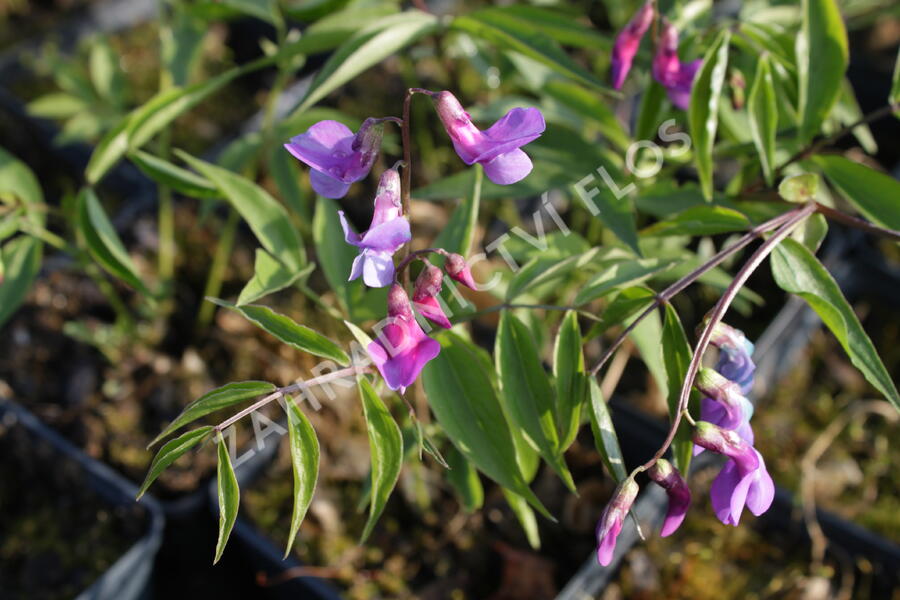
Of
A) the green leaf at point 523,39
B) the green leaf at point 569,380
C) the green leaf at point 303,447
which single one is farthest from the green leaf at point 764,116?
the green leaf at point 303,447

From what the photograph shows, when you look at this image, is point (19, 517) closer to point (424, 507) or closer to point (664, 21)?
point (424, 507)

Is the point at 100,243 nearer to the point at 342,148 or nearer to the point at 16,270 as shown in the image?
the point at 16,270

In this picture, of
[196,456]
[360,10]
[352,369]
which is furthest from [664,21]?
[196,456]

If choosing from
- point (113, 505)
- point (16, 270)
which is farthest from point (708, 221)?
point (113, 505)

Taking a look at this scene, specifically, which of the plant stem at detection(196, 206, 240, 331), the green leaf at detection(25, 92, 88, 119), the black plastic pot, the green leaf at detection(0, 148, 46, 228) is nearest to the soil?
the black plastic pot

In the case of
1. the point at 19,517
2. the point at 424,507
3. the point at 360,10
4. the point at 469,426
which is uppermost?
the point at 360,10

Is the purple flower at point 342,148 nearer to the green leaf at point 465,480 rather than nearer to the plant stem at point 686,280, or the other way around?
the plant stem at point 686,280
